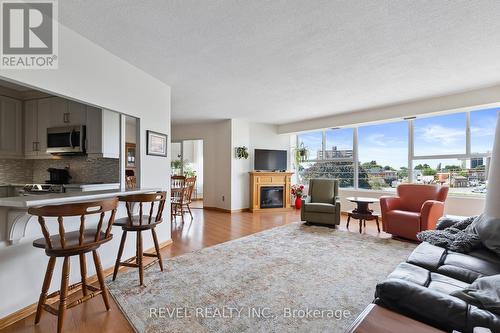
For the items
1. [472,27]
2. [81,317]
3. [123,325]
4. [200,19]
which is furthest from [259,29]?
[81,317]

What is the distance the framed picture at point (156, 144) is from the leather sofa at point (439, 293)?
300 centimetres

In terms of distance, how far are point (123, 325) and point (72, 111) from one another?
3.00 meters

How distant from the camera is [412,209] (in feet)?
13.1

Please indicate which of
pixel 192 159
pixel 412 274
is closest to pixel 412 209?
pixel 412 274

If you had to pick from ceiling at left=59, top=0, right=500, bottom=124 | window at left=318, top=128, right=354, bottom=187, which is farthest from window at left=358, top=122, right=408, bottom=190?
ceiling at left=59, top=0, right=500, bottom=124

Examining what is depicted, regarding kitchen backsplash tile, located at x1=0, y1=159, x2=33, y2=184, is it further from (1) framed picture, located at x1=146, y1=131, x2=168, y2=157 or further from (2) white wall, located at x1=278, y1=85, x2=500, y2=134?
(2) white wall, located at x1=278, y1=85, x2=500, y2=134

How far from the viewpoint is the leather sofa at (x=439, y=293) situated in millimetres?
945

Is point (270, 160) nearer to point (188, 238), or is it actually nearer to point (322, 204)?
point (322, 204)

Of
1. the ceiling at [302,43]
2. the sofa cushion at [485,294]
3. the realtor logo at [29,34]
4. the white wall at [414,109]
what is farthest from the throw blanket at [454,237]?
the realtor logo at [29,34]

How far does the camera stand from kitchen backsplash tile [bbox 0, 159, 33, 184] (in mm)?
3389

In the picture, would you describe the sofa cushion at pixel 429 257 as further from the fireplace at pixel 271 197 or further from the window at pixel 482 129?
the fireplace at pixel 271 197

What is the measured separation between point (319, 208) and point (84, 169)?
13.2 ft

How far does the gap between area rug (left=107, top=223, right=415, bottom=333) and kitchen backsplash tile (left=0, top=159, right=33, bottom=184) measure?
8.50 ft

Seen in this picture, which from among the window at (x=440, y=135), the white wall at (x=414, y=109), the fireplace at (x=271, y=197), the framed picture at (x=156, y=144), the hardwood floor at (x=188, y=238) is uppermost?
the white wall at (x=414, y=109)
